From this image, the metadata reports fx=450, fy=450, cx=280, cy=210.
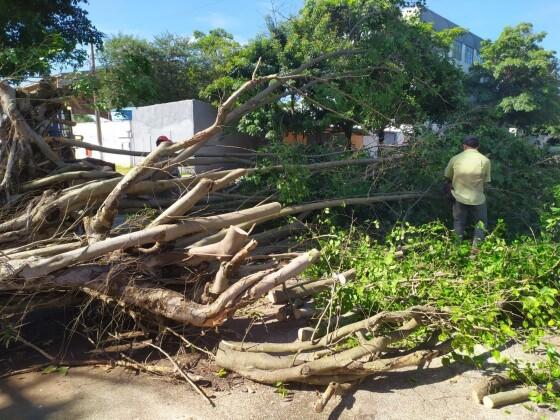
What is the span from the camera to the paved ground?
8.93 feet

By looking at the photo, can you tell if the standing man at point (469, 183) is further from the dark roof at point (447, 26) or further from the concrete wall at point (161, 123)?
the dark roof at point (447, 26)

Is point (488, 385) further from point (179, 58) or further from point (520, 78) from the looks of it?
point (520, 78)

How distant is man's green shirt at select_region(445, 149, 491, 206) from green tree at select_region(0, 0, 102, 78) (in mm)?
4967

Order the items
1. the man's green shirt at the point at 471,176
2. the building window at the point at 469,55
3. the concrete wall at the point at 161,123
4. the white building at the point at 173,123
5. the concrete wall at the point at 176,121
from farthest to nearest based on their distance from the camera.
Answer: the building window at the point at 469,55 → the concrete wall at the point at 161,123 → the concrete wall at the point at 176,121 → the white building at the point at 173,123 → the man's green shirt at the point at 471,176

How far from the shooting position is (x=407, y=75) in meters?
7.34

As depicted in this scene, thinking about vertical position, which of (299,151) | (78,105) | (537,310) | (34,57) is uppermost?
(34,57)

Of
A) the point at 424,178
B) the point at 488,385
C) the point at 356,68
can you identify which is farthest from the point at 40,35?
the point at 488,385

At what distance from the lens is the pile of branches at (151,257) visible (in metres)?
3.01

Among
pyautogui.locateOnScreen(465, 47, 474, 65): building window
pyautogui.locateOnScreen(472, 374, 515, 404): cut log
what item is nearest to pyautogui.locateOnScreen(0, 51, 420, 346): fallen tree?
pyautogui.locateOnScreen(472, 374, 515, 404): cut log

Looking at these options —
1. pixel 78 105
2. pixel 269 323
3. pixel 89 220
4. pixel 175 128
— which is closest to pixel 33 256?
pixel 89 220

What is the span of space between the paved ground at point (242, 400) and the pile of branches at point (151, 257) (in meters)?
0.16

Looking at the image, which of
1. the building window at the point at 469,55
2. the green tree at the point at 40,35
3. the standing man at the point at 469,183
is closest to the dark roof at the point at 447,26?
the building window at the point at 469,55

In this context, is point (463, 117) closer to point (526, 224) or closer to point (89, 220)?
point (526, 224)

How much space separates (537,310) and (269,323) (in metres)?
2.08
